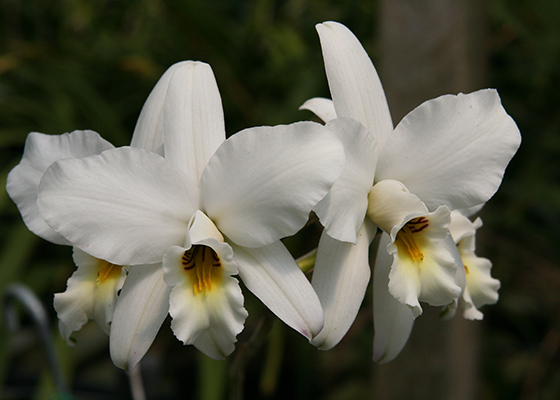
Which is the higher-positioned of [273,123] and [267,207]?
[267,207]

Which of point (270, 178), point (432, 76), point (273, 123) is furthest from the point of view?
point (273, 123)

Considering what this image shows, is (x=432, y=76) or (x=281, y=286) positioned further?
(x=432, y=76)

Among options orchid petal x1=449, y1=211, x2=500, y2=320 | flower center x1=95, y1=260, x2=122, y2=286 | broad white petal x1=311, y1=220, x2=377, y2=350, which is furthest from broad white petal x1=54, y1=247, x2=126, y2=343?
orchid petal x1=449, y1=211, x2=500, y2=320

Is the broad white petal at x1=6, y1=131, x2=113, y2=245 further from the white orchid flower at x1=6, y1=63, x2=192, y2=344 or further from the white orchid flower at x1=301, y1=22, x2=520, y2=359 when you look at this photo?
the white orchid flower at x1=301, y1=22, x2=520, y2=359

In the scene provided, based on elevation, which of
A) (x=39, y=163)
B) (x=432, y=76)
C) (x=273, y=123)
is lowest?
(x=273, y=123)

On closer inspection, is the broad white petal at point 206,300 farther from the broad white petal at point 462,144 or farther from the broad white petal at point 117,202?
the broad white petal at point 462,144

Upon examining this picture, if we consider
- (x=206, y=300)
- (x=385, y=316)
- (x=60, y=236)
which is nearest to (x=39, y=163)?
(x=60, y=236)

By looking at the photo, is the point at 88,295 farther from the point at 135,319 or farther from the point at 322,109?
the point at 322,109

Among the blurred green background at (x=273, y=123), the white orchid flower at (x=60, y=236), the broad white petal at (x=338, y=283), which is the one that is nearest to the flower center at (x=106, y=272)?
the white orchid flower at (x=60, y=236)

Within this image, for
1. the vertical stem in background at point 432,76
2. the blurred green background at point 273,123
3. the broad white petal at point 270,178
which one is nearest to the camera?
the broad white petal at point 270,178
